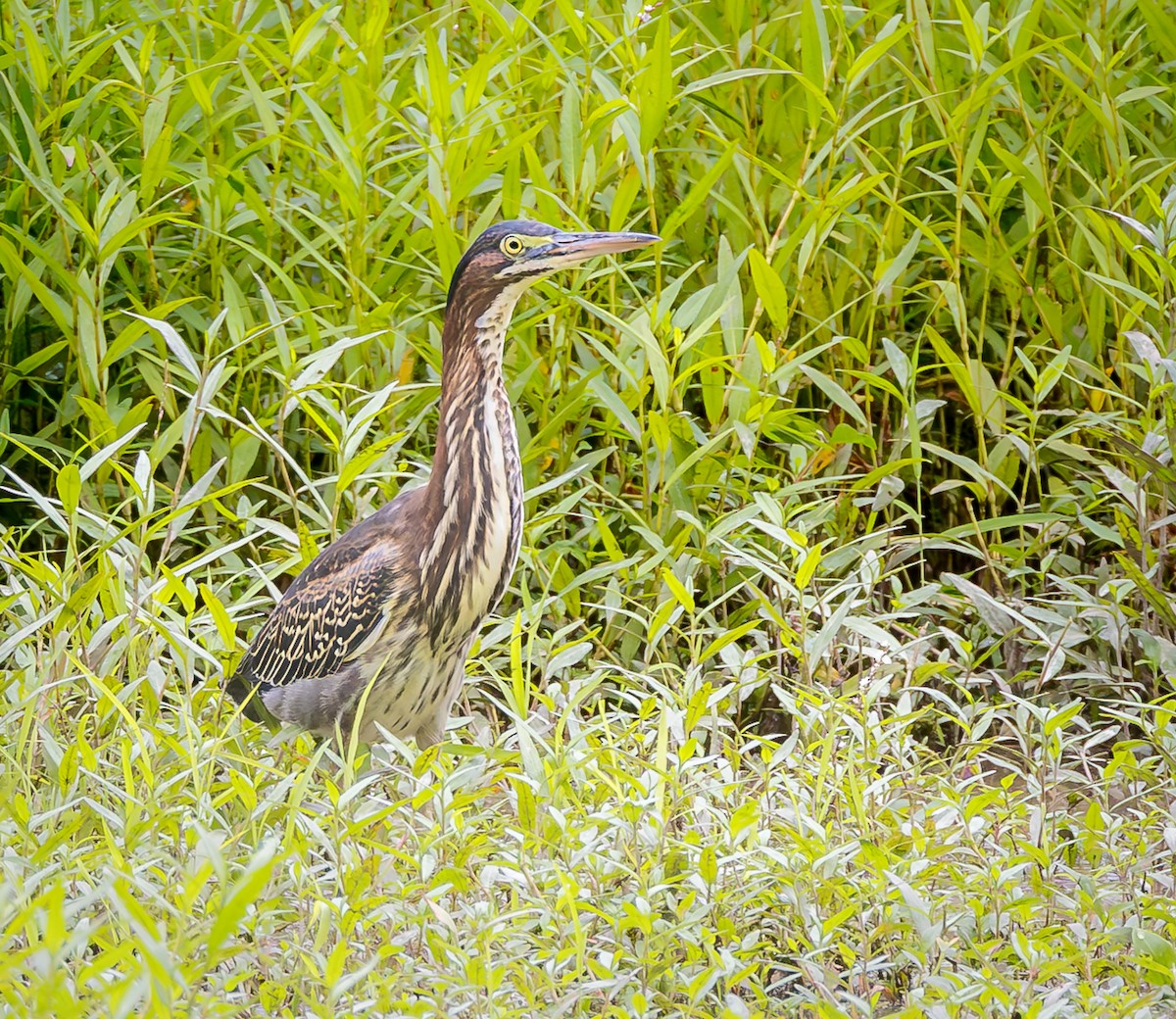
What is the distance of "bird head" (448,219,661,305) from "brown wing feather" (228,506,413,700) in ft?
2.09

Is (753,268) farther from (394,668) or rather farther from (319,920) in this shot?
(319,920)

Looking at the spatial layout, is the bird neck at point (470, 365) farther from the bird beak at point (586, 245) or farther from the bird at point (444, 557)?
the bird beak at point (586, 245)

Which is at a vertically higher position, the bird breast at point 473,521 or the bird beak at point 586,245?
the bird beak at point 586,245

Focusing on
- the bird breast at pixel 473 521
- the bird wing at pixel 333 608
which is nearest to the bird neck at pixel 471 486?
the bird breast at pixel 473 521

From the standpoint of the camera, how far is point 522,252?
3377 millimetres

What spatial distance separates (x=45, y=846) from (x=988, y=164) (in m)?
3.64

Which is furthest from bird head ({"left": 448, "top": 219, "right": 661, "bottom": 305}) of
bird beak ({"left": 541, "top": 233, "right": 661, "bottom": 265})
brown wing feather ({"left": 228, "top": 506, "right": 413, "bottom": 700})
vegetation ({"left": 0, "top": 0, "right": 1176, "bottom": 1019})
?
brown wing feather ({"left": 228, "top": 506, "right": 413, "bottom": 700})

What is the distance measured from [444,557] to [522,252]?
0.70 meters

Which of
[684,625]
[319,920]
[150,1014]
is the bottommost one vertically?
[684,625]

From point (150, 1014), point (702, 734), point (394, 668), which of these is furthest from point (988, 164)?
point (150, 1014)

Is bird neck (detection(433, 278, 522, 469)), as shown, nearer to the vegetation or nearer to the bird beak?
the bird beak

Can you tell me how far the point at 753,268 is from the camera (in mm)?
4027

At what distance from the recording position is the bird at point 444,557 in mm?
3365

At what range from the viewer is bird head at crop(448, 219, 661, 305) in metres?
3.35
